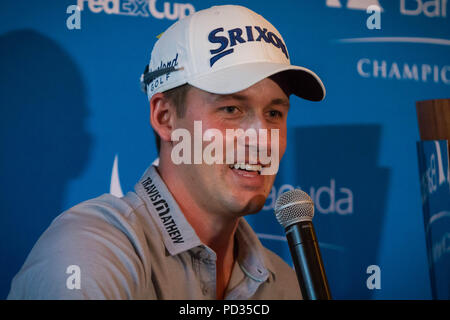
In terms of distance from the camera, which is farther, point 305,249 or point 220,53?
point 220,53

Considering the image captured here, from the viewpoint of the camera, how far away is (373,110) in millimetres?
1943

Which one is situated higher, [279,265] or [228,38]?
[228,38]

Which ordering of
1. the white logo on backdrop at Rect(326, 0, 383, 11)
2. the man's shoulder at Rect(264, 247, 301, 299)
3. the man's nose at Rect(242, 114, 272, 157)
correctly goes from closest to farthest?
the man's nose at Rect(242, 114, 272, 157) < the man's shoulder at Rect(264, 247, 301, 299) < the white logo on backdrop at Rect(326, 0, 383, 11)

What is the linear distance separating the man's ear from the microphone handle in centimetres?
55

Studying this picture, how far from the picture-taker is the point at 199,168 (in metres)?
1.41

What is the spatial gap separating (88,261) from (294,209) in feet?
1.53

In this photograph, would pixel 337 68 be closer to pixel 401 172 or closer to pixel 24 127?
pixel 401 172

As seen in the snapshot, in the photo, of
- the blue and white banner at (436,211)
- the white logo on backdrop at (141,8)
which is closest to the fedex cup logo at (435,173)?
the blue and white banner at (436,211)

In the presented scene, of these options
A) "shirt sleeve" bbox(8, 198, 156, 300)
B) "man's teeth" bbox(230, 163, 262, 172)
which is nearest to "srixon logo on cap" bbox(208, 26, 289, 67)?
"man's teeth" bbox(230, 163, 262, 172)

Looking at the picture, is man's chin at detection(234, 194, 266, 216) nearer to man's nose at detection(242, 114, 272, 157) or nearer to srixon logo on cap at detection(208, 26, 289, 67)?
man's nose at detection(242, 114, 272, 157)

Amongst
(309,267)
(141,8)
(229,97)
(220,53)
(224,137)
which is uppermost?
A: (141,8)

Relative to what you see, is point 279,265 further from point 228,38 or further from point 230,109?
point 228,38

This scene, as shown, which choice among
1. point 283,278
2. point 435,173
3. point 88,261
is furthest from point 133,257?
point 435,173

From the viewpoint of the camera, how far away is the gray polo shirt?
112 cm
